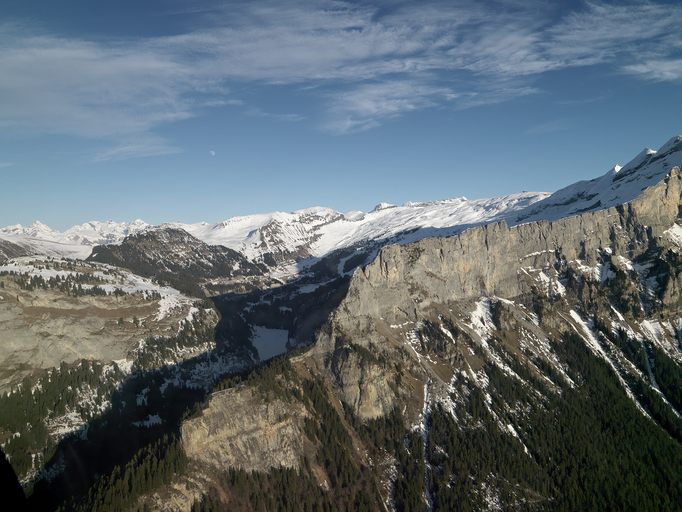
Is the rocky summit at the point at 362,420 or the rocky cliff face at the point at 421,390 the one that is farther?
the rocky cliff face at the point at 421,390

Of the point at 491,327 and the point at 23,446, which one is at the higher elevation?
the point at 23,446

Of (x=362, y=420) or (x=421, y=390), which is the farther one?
(x=421, y=390)

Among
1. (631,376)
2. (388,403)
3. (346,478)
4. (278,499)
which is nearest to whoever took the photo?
(278,499)

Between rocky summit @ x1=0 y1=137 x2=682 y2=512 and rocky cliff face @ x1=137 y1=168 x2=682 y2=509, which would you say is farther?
rocky cliff face @ x1=137 y1=168 x2=682 y2=509

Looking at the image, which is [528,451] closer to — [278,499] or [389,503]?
[389,503]

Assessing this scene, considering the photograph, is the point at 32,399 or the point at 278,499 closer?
the point at 278,499

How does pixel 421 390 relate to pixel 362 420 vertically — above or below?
above

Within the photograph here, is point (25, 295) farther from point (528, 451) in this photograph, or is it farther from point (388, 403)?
point (528, 451)

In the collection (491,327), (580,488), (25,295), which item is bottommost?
(580,488)

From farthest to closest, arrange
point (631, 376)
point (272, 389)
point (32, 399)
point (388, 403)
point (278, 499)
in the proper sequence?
point (631, 376) → point (32, 399) → point (388, 403) → point (272, 389) → point (278, 499)

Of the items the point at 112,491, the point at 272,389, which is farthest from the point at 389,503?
the point at 112,491
